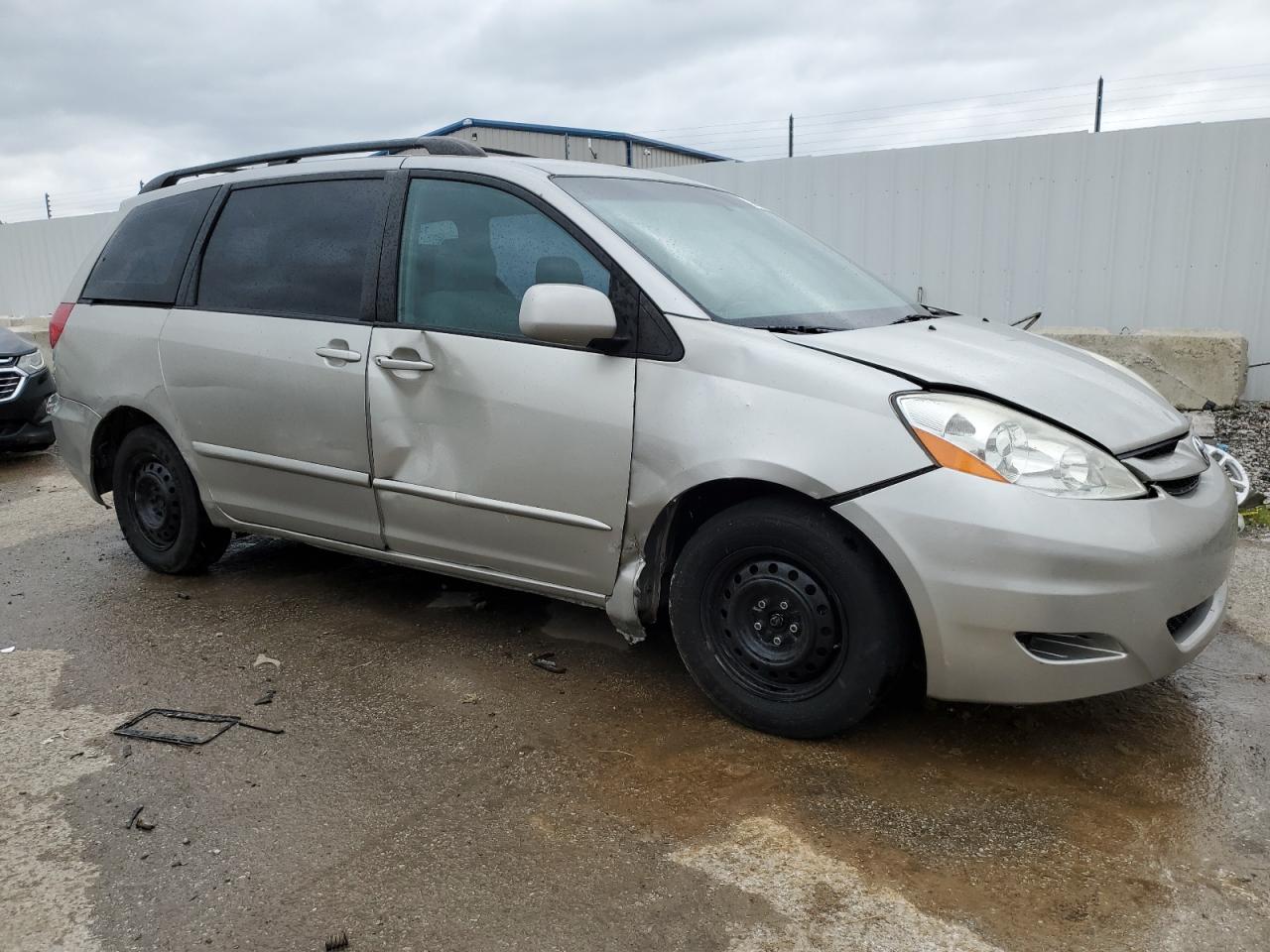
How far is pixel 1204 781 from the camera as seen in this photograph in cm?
288

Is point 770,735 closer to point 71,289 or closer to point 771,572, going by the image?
point 771,572

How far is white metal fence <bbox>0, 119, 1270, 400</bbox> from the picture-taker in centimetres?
838

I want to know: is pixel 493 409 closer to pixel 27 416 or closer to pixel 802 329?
pixel 802 329

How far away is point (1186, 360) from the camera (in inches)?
309

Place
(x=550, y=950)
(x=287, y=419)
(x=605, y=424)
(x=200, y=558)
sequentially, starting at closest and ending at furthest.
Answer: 1. (x=550, y=950)
2. (x=605, y=424)
3. (x=287, y=419)
4. (x=200, y=558)

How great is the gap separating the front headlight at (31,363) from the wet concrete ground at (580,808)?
17.1 feet

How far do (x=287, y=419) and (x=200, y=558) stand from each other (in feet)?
3.98

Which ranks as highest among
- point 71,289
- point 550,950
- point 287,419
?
point 71,289

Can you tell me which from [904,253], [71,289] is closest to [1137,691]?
[71,289]

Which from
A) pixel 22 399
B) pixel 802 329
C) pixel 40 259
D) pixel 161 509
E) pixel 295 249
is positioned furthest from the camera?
pixel 40 259

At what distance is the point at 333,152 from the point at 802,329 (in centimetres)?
235

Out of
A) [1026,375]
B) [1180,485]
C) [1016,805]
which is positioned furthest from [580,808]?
[1180,485]

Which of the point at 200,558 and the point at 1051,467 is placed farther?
the point at 200,558

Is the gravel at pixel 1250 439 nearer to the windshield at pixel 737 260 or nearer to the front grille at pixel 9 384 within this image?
the windshield at pixel 737 260
